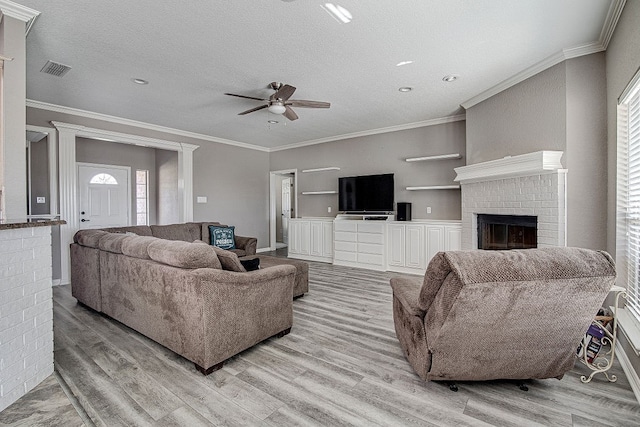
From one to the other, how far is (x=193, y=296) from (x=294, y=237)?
5.02 m

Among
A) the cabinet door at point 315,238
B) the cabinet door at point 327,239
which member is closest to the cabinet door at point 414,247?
the cabinet door at point 327,239

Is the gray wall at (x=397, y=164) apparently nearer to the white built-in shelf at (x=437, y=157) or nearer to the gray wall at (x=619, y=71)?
the white built-in shelf at (x=437, y=157)

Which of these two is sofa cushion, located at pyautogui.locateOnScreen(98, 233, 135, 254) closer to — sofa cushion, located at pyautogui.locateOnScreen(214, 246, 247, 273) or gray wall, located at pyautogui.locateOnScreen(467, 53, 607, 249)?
sofa cushion, located at pyautogui.locateOnScreen(214, 246, 247, 273)

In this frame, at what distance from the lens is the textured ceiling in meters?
2.31

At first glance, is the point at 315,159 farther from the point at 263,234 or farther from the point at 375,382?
the point at 375,382

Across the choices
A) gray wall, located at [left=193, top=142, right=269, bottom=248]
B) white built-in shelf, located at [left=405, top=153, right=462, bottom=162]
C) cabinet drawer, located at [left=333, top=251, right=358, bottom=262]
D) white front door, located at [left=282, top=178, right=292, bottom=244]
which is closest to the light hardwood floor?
cabinet drawer, located at [left=333, top=251, right=358, bottom=262]

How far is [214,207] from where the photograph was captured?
21.9 feet

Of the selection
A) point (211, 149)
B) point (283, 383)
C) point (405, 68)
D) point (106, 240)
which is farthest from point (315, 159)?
point (283, 383)

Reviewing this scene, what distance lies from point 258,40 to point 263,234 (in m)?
5.52

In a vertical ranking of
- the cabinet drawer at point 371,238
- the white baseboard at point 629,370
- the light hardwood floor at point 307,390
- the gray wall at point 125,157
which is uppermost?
the gray wall at point 125,157

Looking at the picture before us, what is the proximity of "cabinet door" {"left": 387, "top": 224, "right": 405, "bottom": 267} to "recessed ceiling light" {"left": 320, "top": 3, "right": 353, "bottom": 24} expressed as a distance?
3.71m

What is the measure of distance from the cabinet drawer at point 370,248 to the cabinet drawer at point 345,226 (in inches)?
13.5

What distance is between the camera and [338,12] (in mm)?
2330

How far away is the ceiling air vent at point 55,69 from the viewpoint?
313 cm
